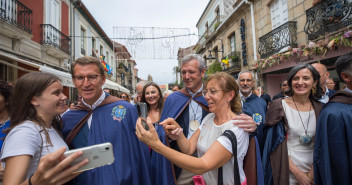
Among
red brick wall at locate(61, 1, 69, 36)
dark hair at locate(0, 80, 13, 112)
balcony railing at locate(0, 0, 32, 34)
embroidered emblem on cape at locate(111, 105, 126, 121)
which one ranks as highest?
red brick wall at locate(61, 1, 69, 36)

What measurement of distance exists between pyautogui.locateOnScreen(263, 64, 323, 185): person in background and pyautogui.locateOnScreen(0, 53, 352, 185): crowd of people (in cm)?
1

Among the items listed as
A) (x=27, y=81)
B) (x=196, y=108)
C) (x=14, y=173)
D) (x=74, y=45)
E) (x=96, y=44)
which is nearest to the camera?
(x=14, y=173)

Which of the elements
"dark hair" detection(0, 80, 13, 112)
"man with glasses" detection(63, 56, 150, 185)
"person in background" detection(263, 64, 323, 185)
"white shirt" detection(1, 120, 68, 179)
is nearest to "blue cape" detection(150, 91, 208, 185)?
"man with glasses" detection(63, 56, 150, 185)

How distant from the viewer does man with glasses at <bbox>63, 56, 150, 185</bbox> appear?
1.78m

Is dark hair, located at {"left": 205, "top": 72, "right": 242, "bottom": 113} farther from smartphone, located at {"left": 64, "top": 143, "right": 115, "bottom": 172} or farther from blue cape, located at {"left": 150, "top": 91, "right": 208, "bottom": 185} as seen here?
smartphone, located at {"left": 64, "top": 143, "right": 115, "bottom": 172}

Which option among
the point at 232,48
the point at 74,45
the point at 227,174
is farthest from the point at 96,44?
the point at 227,174

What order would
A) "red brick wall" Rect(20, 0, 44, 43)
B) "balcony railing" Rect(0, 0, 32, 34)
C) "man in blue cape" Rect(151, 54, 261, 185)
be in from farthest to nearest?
"red brick wall" Rect(20, 0, 44, 43), "balcony railing" Rect(0, 0, 32, 34), "man in blue cape" Rect(151, 54, 261, 185)

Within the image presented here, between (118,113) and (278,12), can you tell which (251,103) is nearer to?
(118,113)

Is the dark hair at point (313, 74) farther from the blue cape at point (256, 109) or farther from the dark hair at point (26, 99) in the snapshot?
the dark hair at point (26, 99)

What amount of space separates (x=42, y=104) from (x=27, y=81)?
0.20 metres

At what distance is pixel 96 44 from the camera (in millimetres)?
17609

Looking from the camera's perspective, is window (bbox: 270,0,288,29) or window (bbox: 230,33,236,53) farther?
window (bbox: 230,33,236,53)

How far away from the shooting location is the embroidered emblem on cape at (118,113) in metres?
1.91

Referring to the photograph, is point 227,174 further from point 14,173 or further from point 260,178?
point 14,173
